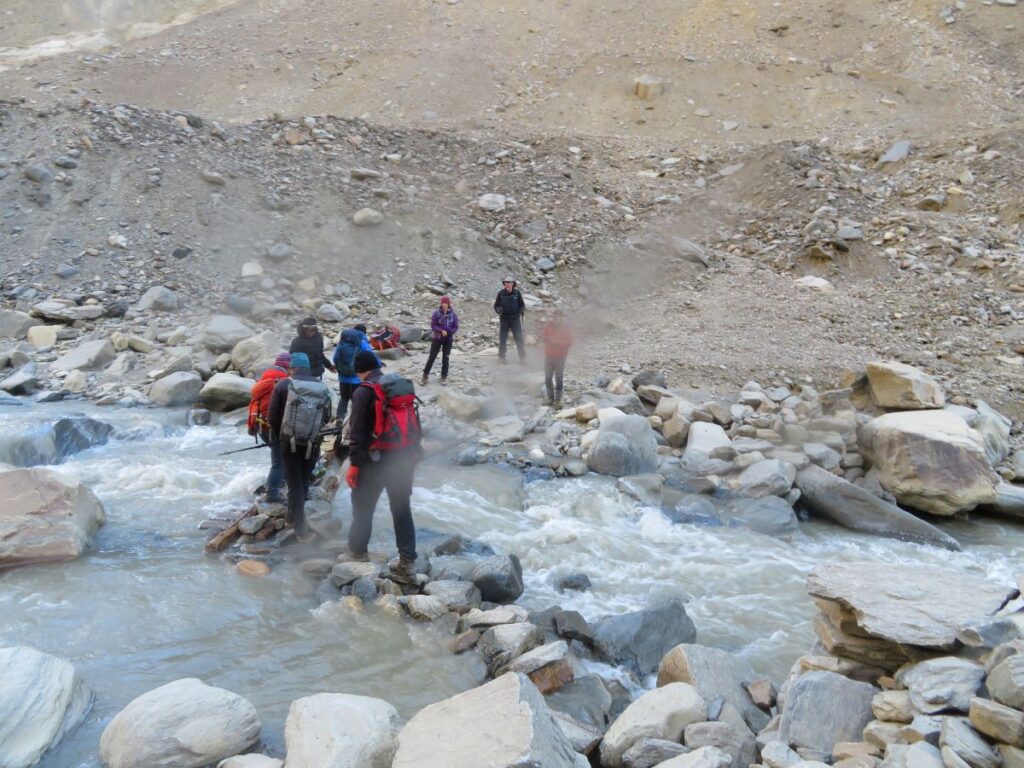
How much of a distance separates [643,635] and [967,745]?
2.64 meters

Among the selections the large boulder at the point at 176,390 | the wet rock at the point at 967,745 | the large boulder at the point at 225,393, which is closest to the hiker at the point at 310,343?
the large boulder at the point at 225,393

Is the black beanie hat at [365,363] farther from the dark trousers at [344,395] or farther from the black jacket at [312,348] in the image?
the dark trousers at [344,395]

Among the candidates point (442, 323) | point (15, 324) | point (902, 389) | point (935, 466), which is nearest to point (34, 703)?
point (442, 323)

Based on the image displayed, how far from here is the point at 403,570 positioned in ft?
20.4

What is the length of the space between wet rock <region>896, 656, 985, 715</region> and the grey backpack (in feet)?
15.0

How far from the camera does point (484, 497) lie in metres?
8.62

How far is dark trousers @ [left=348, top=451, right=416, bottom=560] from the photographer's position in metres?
6.04

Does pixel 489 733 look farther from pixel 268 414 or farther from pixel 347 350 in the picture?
pixel 347 350

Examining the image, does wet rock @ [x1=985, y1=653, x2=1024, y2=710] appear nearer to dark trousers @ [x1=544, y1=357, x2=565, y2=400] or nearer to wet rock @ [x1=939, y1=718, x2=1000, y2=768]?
wet rock @ [x1=939, y1=718, x2=1000, y2=768]

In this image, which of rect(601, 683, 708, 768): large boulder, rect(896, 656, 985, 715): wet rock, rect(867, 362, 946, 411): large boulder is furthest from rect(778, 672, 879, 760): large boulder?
rect(867, 362, 946, 411): large boulder

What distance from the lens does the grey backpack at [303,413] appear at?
6.50 m

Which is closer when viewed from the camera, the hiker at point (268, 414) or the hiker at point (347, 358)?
the hiker at point (268, 414)

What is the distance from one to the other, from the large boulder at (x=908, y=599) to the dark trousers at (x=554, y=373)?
6666mm

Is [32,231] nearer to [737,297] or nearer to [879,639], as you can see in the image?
[737,297]
